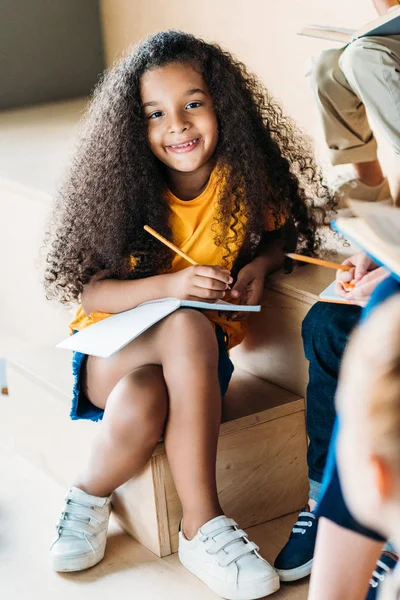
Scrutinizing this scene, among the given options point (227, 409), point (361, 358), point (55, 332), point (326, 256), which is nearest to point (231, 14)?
point (55, 332)

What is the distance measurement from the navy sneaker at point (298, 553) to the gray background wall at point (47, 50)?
2.32 metres

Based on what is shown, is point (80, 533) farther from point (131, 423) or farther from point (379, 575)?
point (379, 575)

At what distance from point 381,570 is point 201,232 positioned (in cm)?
58

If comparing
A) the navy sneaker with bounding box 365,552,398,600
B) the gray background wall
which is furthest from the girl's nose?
the gray background wall

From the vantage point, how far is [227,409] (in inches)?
58.5

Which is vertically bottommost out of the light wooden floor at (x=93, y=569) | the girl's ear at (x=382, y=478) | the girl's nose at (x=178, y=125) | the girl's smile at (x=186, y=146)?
the light wooden floor at (x=93, y=569)

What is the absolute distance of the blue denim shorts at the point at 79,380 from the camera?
4.75 feet

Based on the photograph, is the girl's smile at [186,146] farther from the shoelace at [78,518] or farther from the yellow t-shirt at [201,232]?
→ the shoelace at [78,518]

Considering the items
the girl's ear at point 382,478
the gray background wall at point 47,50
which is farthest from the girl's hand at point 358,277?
the gray background wall at point 47,50

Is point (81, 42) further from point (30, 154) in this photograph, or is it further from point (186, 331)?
point (186, 331)

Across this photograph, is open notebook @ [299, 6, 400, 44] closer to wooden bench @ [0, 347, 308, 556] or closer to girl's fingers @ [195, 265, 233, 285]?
girl's fingers @ [195, 265, 233, 285]

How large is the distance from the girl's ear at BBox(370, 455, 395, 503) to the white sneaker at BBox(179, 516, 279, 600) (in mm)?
792

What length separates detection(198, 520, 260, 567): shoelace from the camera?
4.34 feet

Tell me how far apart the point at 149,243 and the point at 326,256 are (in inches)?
12.6
